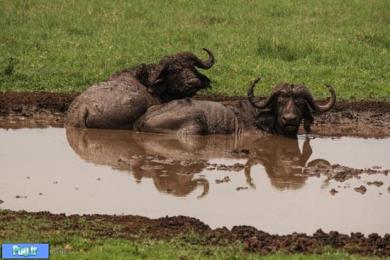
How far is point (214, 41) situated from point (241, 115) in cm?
535

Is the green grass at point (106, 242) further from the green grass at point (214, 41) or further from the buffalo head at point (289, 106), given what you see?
the green grass at point (214, 41)

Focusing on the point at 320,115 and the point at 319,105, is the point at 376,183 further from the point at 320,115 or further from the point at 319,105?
the point at 320,115

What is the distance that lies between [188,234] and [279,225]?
50.7 inches

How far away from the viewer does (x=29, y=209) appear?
1141 centimetres

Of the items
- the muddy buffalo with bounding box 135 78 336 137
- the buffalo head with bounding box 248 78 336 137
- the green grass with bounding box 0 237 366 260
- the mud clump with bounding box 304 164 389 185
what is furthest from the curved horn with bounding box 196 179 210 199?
the buffalo head with bounding box 248 78 336 137

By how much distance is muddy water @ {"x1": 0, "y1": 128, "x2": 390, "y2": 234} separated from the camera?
37.8ft

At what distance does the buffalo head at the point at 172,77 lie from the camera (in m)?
16.8

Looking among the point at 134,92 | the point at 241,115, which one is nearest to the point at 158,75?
the point at 134,92

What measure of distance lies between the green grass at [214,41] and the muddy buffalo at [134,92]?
201cm

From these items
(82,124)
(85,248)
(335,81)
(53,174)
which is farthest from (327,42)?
(85,248)

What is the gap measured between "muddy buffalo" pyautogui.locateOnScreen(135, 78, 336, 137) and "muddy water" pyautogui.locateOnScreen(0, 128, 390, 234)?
0.23 metres

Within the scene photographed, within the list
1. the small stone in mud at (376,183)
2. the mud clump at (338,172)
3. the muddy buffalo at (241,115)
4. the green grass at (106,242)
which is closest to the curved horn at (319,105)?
the muddy buffalo at (241,115)

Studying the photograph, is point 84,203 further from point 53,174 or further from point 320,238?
point 320,238

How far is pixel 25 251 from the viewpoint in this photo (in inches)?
361
